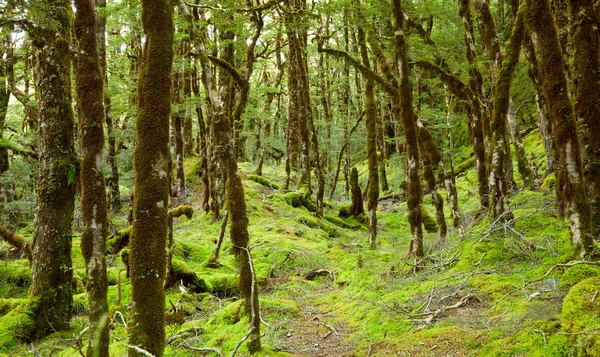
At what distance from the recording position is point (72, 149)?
805cm

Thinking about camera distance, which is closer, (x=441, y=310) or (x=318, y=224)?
(x=441, y=310)

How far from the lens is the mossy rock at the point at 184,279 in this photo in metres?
9.08

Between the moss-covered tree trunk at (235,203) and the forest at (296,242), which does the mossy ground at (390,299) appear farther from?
the moss-covered tree trunk at (235,203)

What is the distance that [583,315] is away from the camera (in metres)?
3.61

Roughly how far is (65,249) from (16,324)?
1.43m

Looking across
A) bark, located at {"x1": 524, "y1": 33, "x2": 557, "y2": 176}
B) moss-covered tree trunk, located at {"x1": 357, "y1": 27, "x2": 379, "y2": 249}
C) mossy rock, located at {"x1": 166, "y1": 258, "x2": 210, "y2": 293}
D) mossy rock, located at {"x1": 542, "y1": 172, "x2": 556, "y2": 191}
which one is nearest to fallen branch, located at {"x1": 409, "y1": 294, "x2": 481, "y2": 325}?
mossy rock, located at {"x1": 166, "y1": 258, "x2": 210, "y2": 293}

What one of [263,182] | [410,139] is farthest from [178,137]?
[410,139]

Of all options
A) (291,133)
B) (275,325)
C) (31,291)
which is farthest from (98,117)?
(291,133)

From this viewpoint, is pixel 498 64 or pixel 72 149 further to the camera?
pixel 498 64

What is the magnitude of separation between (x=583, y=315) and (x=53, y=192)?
26.7 ft

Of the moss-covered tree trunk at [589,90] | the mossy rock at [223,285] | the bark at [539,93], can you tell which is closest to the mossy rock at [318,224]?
the mossy rock at [223,285]

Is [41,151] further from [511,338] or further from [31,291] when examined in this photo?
[511,338]

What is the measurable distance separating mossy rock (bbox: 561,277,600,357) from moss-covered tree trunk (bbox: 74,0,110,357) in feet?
14.4

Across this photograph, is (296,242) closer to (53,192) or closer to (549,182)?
(53,192)
